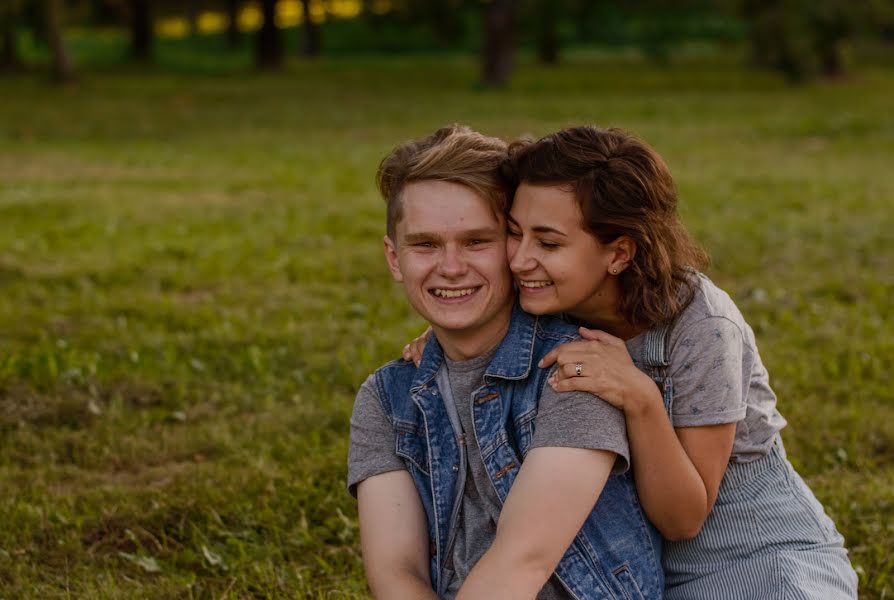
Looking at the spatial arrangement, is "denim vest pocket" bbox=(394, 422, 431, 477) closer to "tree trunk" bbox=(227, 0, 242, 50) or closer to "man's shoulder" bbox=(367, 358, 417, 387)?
"man's shoulder" bbox=(367, 358, 417, 387)

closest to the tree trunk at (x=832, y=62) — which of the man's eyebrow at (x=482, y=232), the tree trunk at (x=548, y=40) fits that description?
the tree trunk at (x=548, y=40)

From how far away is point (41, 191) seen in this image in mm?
11391

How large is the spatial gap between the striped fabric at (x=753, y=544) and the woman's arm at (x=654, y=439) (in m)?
0.12

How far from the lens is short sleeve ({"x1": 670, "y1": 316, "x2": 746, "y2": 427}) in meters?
2.83

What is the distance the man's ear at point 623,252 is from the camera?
2924mm

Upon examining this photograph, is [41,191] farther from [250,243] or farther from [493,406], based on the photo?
[493,406]

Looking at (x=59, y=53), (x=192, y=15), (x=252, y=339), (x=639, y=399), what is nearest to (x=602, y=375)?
(x=639, y=399)

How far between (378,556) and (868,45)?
4505cm

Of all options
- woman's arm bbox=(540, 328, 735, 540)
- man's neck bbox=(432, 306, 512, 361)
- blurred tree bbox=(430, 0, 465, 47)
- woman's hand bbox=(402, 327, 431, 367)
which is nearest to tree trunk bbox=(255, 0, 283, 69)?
blurred tree bbox=(430, 0, 465, 47)

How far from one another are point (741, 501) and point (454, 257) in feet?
3.33

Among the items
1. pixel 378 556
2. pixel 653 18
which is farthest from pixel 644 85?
pixel 378 556

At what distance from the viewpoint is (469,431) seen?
2934 millimetres

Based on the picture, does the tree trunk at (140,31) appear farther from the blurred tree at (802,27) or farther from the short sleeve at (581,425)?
the short sleeve at (581,425)

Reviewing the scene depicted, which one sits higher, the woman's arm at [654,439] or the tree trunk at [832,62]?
the woman's arm at [654,439]
